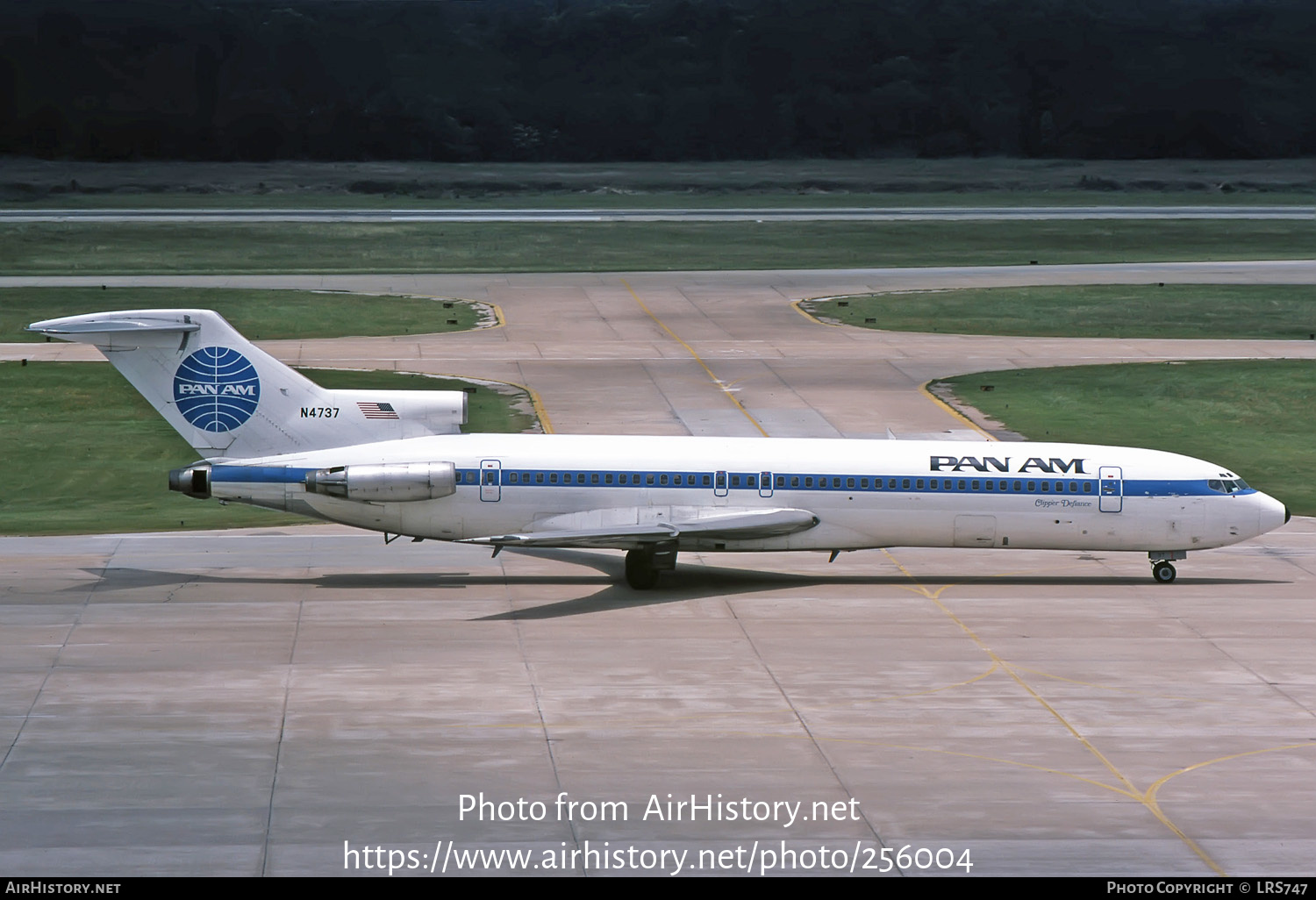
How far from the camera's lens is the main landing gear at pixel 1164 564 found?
119 feet

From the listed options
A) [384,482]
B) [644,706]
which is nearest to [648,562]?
[384,482]

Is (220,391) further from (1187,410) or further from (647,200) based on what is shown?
(647,200)

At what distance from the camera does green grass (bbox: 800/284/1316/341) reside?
73625 millimetres

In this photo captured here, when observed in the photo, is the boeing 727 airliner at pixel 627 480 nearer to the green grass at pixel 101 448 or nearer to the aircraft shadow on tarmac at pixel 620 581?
the aircraft shadow on tarmac at pixel 620 581

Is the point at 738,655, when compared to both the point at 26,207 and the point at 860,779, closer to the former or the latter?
the point at 860,779

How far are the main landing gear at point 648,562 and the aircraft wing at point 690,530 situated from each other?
0.30m

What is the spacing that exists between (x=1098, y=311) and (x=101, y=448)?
4858 centimetres

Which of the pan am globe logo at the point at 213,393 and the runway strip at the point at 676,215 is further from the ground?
the runway strip at the point at 676,215

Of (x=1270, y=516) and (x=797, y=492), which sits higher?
(x=797, y=492)

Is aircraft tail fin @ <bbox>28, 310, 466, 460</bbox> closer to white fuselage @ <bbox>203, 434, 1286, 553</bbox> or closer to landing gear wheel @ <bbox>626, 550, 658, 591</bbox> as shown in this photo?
white fuselage @ <bbox>203, 434, 1286, 553</bbox>

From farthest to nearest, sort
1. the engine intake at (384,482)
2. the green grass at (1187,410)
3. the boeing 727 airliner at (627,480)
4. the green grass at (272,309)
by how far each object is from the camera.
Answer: the green grass at (272,309) < the green grass at (1187,410) < the boeing 727 airliner at (627,480) < the engine intake at (384,482)

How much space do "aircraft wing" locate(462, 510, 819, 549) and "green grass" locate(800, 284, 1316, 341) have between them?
40.0 meters

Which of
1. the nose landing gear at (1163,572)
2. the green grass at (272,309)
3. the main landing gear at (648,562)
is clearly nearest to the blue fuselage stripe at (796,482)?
the main landing gear at (648,562)

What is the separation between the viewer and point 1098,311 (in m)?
78.6
